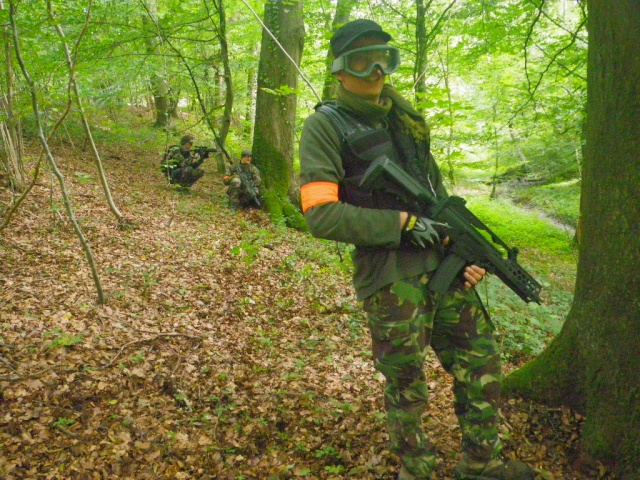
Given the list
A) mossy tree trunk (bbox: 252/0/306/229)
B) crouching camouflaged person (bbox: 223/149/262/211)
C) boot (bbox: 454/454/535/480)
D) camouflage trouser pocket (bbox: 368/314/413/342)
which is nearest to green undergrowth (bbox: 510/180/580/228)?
mossy tree trunk (bbox: 252/0/306/229)

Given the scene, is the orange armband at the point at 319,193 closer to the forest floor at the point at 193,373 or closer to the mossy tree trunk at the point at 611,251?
the mossy tree trunk at the point at 611,251

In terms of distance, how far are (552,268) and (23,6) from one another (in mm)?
11747

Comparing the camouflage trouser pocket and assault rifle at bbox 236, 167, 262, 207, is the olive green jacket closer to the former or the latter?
the camouflage trouser pocket

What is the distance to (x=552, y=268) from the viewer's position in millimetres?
9922

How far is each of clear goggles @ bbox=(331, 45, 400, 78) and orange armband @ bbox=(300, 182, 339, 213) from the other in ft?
2.11

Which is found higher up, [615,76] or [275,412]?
[615,76]

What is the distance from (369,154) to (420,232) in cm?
51

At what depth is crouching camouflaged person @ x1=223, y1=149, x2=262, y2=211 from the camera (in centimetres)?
1030

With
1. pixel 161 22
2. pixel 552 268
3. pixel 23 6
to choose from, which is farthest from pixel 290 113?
pixel 552 268

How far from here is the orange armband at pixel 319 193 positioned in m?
2.25

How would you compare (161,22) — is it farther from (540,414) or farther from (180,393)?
(540,414)

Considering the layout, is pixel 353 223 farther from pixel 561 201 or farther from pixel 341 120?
pixel 561 201

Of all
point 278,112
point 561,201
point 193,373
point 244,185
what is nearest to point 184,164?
point 244,185

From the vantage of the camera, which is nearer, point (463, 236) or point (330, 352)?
point (463, 236)
